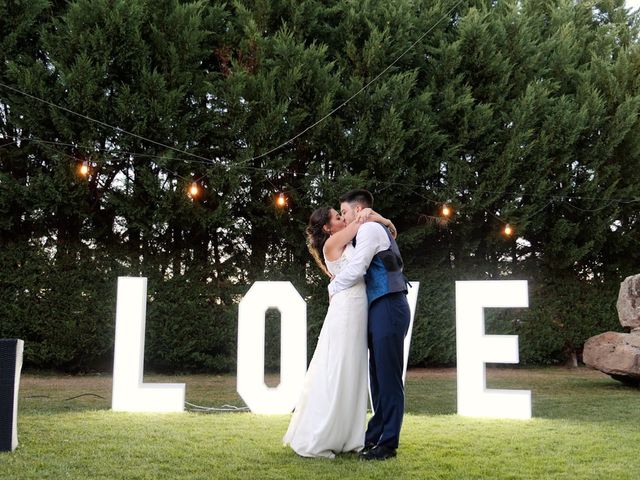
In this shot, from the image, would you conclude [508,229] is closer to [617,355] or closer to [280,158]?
[617,355]

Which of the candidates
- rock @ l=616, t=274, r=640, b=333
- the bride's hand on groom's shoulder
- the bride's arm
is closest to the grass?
the bride's arm

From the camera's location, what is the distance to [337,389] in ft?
16.1

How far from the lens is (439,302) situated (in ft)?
44.3

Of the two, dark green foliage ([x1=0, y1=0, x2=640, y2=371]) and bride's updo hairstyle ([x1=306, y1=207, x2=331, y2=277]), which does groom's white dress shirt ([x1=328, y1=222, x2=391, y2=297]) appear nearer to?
bride's updo hairstyle ([x1=306, y1=207, x2=331, y2=277])

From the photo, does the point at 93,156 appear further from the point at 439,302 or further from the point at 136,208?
the point at 439,302

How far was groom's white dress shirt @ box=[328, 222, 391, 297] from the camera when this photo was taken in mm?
5012

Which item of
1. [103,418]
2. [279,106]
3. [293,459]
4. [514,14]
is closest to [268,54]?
[279,106]

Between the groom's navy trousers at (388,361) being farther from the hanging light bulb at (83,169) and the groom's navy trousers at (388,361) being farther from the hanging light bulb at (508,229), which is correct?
the hanging light bulb at (508,229)

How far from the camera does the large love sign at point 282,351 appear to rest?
725 centimetres

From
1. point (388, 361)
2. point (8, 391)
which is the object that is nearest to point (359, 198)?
point (388, 361)

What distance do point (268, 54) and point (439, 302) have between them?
584cm

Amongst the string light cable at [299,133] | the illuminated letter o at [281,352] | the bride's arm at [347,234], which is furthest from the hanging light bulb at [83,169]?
the bride's arm at [347,234]

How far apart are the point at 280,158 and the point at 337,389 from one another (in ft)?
24.5

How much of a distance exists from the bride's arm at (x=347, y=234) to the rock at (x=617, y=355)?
6.32m
